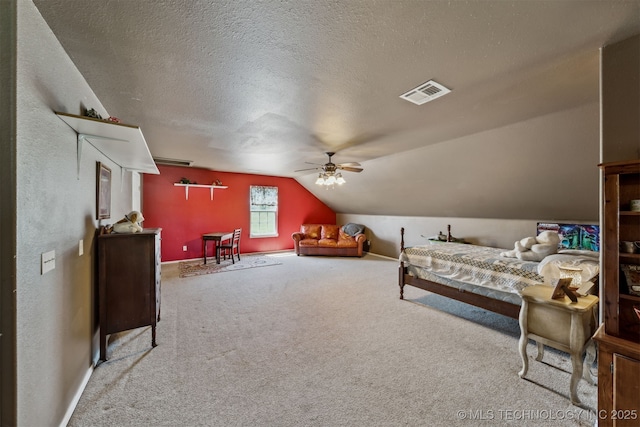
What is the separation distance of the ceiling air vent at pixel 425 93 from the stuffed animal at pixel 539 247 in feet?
7.42

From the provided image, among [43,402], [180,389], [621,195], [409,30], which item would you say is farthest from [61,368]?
[621,195]

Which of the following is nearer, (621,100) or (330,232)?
(621,100)

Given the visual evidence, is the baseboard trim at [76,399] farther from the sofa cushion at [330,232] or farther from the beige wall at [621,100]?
the sofa cushion at [330,232]

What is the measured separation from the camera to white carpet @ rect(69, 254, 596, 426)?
1.70 m

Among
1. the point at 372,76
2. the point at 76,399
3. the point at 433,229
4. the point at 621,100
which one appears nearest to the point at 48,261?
the point at 76,399

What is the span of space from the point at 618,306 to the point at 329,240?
19.9ft

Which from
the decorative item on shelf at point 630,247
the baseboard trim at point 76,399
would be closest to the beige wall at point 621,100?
the decorative item on shelf at point 630,247

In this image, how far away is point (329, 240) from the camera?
24.1 ft

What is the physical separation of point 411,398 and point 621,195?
6.36ft

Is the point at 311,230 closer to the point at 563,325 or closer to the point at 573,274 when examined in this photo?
the point at 573,274

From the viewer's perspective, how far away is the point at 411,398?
1.85m

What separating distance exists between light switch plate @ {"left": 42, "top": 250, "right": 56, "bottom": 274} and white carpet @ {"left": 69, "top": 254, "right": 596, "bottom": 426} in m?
1.09

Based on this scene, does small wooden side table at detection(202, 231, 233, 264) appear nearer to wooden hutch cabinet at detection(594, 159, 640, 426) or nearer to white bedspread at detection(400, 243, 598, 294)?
white bedspread at detection(400, 243, 598, 294)

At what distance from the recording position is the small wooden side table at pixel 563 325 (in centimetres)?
181
